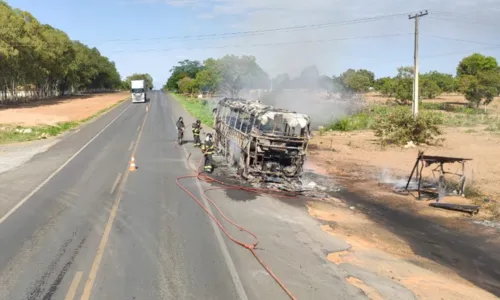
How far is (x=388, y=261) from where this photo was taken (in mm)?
8797

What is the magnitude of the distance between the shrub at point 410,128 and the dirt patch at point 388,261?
16.3 m

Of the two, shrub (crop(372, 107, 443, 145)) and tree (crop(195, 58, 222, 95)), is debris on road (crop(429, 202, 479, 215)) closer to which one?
shrub (crop(372, 107, 443, 145))

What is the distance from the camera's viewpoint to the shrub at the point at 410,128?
26.6 m

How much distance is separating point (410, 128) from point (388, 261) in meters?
20.0

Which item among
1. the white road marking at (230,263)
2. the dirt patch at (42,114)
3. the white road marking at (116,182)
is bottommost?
the white road marking at (230,263)

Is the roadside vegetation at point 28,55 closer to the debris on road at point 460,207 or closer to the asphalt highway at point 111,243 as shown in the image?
the asphalt highway at point 111,243

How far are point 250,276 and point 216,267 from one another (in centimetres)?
74

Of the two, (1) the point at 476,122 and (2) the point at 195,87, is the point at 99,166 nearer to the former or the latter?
(1) the point at 476,122

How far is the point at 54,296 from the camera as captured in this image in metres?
6.67

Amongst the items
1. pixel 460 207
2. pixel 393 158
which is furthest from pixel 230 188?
pixel 393 158

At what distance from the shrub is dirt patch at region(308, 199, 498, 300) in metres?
16.3

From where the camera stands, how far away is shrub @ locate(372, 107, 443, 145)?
26641 mm

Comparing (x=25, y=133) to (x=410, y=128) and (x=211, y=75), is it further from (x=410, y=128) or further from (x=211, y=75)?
(x=211, y=75)

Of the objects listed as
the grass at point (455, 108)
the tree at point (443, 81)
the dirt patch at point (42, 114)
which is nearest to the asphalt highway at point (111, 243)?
the dirt patch at point (42, 114)
